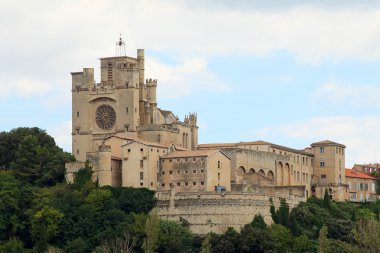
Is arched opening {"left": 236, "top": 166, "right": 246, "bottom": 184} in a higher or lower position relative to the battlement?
lower

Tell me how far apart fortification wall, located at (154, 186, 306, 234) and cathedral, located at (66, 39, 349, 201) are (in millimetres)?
1468

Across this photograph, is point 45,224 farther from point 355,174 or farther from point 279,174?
point 355,174

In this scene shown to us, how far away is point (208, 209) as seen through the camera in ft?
347

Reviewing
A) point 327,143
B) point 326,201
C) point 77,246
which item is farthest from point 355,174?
point 77,246

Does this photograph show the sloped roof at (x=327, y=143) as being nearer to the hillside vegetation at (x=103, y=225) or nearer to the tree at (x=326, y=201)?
the tree at (x=326, y=201)

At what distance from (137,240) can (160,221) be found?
261 centimetres

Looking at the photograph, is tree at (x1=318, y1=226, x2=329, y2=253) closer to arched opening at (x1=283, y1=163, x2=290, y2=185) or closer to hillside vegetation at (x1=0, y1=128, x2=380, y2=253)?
hillside vegetation at (x1=0, y1=128, x2=380, y2=253)

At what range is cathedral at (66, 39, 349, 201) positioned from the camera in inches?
4240

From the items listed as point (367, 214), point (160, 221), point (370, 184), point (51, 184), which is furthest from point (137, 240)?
point (370, 184)

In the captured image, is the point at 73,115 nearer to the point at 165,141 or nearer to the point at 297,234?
the point at 165,141

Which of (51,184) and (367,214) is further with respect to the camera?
(367,214)

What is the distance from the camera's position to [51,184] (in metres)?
110

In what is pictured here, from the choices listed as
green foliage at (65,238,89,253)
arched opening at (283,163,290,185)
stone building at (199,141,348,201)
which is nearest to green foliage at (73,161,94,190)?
green foliage at (65,238,89,253)

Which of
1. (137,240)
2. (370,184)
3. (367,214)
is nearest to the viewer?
(137,240)
